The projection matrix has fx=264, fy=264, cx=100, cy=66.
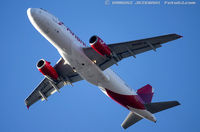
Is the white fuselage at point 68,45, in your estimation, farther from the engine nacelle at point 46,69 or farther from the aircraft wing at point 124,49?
the engine nacelle at point 46,69

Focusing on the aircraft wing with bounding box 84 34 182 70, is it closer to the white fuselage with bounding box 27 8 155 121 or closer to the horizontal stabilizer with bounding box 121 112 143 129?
the white fuselage with bounding box 27 8 155 121

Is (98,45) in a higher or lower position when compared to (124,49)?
higher

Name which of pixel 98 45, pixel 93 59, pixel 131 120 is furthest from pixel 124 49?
pixel 131 120

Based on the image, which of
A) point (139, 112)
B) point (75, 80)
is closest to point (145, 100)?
point (139, 112)

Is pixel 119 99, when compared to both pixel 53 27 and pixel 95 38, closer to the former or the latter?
pixel 95 38

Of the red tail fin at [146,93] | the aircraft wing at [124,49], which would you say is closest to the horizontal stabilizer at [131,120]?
the red tail fin at [146,93]

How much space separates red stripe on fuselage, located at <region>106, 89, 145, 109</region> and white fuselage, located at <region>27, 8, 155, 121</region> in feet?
3.41

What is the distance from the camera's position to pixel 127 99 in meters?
30.0

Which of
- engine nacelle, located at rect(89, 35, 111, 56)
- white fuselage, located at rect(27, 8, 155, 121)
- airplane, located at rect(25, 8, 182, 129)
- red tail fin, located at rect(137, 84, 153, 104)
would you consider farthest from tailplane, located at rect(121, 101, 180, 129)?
engine nacelle, located at rect(89, 35, 111, 56)

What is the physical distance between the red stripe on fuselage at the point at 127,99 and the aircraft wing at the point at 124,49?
358cm

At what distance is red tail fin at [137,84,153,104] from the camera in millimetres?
34094

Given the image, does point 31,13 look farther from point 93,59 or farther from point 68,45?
point 93,59

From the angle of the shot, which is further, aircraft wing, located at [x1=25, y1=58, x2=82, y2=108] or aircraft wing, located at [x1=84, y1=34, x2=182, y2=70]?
aircraft wing, located at [x1=25, y1=58, x2=82, y2=108]

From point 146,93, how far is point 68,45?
13.8 meters
